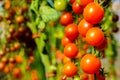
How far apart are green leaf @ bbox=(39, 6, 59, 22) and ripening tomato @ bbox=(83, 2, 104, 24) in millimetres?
280

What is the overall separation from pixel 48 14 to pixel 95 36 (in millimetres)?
329

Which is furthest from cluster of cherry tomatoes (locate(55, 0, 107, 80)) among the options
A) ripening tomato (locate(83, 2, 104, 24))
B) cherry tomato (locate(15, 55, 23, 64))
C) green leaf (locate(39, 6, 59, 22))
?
cherry tomato (locate(15, 55, 23, 64))

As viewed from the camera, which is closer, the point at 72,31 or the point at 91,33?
the point at 91,33

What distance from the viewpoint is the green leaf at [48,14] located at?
46.0 inches

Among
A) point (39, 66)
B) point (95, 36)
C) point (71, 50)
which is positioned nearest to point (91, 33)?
point (95, 36)

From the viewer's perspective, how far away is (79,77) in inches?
41.2

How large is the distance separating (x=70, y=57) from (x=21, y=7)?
1137 mm

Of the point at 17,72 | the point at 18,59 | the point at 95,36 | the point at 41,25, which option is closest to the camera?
the point at 95,36

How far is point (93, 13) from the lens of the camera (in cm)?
89

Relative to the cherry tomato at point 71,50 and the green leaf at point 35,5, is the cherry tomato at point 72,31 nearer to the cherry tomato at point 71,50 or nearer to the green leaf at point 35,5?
the cherry tomato at point 71,50

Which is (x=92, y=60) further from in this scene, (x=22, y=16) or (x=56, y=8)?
(x=22, y=16)

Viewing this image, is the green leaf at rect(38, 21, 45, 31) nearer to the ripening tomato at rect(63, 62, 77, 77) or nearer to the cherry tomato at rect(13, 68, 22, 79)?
the ripening tomato at rect(63, 62, 77, 77)

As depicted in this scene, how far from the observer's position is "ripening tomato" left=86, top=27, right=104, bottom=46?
34.5 inches

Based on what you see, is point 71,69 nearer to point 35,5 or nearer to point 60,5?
point 60,5
